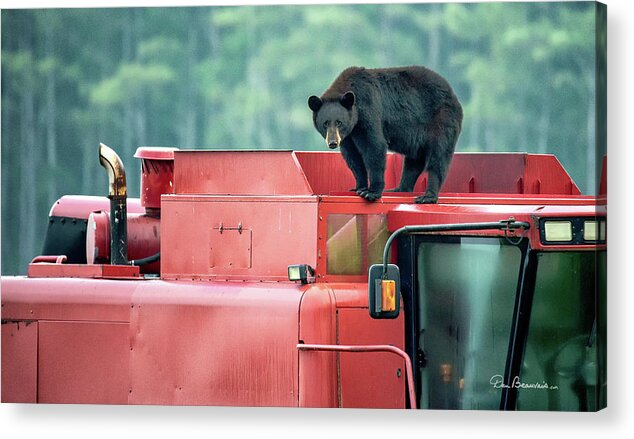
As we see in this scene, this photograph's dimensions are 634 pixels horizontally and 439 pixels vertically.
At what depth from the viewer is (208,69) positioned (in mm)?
12742

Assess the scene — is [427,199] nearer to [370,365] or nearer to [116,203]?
[370,365]

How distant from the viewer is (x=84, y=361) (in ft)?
35.4

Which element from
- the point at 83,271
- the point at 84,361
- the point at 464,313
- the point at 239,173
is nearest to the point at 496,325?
the point at 464,313

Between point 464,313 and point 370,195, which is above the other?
point 370,195

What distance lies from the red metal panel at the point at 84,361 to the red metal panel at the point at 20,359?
76mm

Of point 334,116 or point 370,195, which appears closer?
point 370,195

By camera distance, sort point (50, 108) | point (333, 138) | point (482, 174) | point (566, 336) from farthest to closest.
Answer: point (482, 174), point (50, 108), point (333, 138), point (566, 336)

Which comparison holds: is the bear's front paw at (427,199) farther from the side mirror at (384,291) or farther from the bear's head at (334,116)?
the side mirror at (384,291)

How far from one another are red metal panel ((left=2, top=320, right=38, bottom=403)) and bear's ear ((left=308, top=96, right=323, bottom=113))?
2.59m

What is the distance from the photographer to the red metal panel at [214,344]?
Answer: 1045 cm

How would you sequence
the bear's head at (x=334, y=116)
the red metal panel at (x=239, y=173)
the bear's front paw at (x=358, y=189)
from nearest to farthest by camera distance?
the red metal panel at (x=239, y=173), the bear's front paw at (x=358, y=189), the bear's head at (x=334, y=116)

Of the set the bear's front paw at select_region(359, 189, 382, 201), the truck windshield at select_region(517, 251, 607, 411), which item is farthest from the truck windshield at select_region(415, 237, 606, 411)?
the bear's front paw at select_region(359, 189, 382, 201)

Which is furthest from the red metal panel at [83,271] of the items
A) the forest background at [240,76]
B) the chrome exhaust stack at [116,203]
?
the forest background at [240,76]

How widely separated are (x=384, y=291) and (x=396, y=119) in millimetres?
2278
